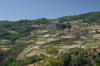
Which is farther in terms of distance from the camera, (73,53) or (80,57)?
(73,53)

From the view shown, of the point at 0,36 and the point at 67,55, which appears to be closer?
the point at 67,55

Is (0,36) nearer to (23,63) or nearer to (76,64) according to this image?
(23,63)

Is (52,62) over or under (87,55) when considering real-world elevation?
over

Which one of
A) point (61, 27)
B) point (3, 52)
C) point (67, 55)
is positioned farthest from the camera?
point (61, 27)

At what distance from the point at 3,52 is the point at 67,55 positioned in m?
26.7

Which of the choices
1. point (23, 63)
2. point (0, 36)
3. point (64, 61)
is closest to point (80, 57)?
point (64, 61)

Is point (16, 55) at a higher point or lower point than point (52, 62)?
lower

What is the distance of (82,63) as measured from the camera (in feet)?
104

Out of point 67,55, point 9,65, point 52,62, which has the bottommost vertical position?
point 9,65

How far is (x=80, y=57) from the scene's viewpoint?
3216 cm

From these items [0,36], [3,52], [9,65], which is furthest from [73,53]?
[0,36]

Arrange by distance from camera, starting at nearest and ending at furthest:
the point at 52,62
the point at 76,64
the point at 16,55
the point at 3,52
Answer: the point at 52,62 < the point at 76,64 < the point at 16,55 < the point at 3,52

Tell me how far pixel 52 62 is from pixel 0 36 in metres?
63.3

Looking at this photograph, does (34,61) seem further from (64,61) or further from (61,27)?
(61,27)
